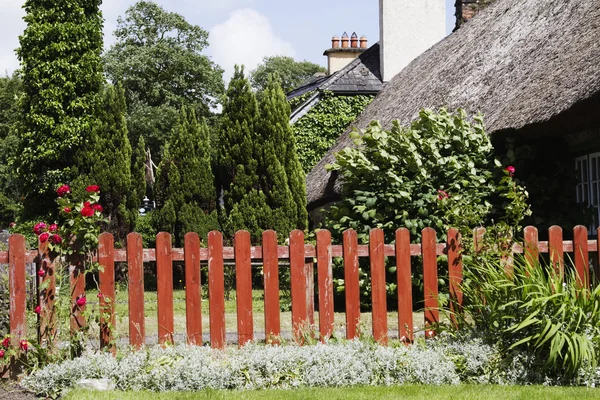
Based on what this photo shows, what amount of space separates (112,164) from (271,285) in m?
12.2

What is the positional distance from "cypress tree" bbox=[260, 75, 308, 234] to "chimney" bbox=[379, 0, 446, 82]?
15.3 feet

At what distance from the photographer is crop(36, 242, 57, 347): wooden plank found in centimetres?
618

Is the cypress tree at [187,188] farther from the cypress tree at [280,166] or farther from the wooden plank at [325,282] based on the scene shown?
the wooden plank at [325,282]

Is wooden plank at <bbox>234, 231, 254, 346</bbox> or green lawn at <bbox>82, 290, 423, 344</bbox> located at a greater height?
wooden plank at <bbox>234, 231, 254, 346</bbox>

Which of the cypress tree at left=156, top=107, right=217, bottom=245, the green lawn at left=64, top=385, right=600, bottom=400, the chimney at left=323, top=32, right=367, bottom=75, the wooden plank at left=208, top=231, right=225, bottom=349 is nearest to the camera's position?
the green lawn at left=64, top=385, right=600, bottom=400

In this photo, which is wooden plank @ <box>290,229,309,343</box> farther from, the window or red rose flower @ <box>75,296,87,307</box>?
the window

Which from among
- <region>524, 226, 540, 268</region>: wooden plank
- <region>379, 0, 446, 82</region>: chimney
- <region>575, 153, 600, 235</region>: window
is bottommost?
<region>524, 226, 540, 268</region>: wooden plank

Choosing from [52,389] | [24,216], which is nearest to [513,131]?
[52,389]

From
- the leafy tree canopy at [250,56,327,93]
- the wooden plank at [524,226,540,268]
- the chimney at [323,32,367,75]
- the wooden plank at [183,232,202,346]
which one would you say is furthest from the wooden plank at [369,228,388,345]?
the leafy tree canopy at [250,56,327,93]

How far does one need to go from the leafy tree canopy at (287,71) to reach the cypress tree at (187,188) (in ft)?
117

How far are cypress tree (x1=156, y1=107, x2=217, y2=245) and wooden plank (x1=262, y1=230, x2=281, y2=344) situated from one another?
10.7 m

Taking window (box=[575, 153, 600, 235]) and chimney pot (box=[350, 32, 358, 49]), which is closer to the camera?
window (box=[575, 153, 600, 235])

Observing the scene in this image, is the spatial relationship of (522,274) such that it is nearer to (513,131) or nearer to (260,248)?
(260,248)

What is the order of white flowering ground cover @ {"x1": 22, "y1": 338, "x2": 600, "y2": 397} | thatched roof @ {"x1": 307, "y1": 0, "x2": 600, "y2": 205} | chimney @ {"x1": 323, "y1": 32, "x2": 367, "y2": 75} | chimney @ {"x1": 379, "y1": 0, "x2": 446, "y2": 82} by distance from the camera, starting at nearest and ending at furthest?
white flowering ground cover @ {"x1": 22, "y1": 338, "x2": 600, "y2": 397}
thatched roof @ {"x1": 307, "y1": 0, "x2": 600, "y2": 205}
chimney @ {"x1": 379, "y1": 0, "x2": 446, "y2": 82}
chimney @ {"x1": 323, "y1": 32, "x2": 367, "y2": 75}
